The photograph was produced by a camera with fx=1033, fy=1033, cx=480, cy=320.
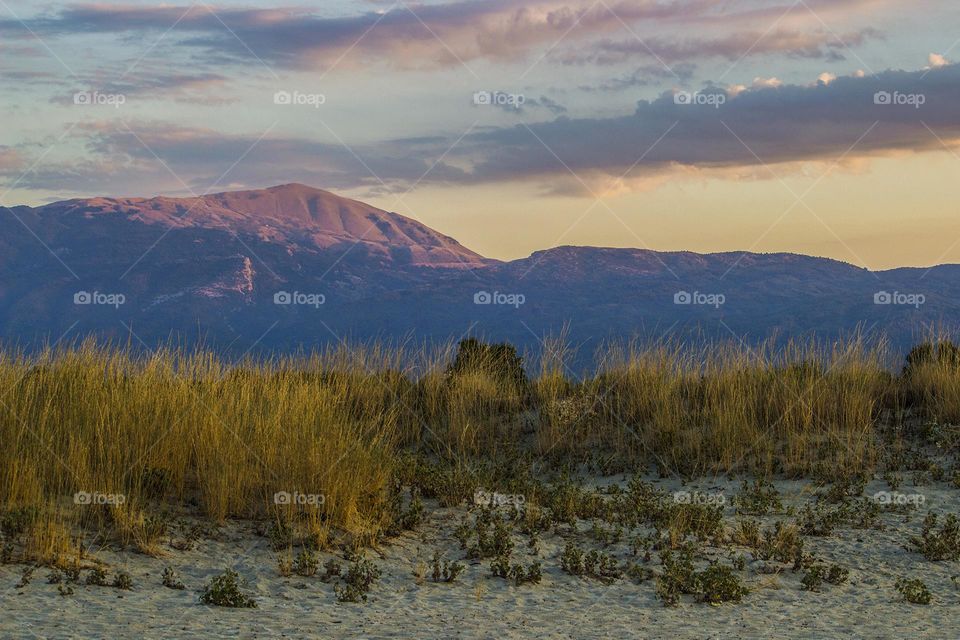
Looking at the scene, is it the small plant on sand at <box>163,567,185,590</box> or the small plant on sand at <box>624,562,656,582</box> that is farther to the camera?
the small plant on sand at <box>624,562,656,582</box>

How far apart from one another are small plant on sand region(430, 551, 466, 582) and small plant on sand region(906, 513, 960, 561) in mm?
4159

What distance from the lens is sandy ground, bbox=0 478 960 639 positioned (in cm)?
640

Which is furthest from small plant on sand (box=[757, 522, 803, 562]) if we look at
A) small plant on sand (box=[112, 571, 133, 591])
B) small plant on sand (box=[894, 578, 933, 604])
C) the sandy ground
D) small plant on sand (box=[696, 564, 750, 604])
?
small plant on sand (box=[112, 571, 133, 591])

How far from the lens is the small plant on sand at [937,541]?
29.3 feet

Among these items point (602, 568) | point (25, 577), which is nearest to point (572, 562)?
point (602, 568)

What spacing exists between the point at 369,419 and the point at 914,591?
273 inches

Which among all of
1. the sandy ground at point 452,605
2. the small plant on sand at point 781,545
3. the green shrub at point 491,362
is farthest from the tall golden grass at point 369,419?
the small plant on sand at point 781,545

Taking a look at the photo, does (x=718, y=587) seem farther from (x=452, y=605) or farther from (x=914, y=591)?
(x=452, y=605)

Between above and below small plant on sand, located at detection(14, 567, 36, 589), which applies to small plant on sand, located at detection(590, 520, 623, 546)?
above

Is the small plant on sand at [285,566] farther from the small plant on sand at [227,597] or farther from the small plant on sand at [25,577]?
the small plant on sand at [25,577]

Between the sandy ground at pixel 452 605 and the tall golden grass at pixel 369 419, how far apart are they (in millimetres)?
523

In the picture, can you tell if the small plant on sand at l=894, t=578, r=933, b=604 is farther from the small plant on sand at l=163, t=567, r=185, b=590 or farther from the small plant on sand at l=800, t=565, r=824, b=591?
the small plant on sand at l=163, t=567, r=185, b=590

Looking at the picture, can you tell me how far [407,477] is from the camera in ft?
32.8

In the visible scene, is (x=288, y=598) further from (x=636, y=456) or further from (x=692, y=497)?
(x=636, y=456)
